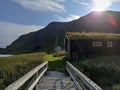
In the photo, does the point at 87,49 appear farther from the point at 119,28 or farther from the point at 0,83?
the point at 119,28

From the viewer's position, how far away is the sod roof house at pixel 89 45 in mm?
43094

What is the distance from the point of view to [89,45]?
43.3 m

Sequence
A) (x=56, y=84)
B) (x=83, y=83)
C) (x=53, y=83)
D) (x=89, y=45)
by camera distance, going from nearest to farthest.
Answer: (x=83, y=83) → (x=56, y=84) → (x=53, y=83) → (x=89, y=45)

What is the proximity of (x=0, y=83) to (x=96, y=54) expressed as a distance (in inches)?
1311

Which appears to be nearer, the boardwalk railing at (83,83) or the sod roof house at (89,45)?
the boardwalk railing at (83,83)

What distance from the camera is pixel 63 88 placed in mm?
13008

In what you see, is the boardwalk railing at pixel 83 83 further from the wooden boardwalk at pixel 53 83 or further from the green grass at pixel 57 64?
the green grass at pixel 57 64

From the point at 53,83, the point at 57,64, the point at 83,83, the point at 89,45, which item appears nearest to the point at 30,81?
the point at 83,83

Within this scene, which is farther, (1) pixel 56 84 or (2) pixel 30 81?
(1) pixel 56 84

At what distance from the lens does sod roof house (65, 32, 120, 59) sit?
43094mm

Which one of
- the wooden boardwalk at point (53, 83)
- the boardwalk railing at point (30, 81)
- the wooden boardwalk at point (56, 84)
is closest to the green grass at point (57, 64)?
the wooden boardwalk at point (56, 84)

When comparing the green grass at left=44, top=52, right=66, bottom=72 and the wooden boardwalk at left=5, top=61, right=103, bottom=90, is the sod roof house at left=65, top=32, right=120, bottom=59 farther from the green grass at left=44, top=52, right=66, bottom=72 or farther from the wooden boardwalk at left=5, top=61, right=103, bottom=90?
the wooden boardwalk at left=5, top=61, right=103, bottom=90

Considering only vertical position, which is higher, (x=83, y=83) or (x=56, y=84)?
(x=83, y=83)

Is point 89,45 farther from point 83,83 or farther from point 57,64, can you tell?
point 83,83
